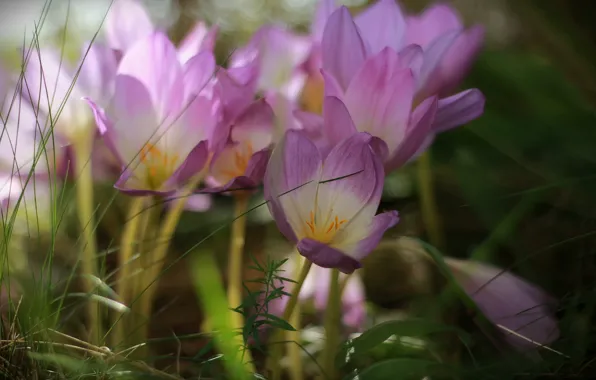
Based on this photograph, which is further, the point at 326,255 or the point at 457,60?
the point at 457,60

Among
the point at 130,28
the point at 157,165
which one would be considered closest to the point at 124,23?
the point at 130,28

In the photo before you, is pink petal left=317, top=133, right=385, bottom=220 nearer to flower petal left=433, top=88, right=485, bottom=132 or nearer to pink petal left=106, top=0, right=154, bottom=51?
flower petal left=433, top=88, right=485, bottom=132

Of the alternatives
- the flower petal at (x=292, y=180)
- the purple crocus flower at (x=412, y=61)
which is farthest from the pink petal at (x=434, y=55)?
the flower petal at (x=292, y=180)

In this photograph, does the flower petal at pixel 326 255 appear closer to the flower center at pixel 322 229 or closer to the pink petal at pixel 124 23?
the flower center at pixel 322 229

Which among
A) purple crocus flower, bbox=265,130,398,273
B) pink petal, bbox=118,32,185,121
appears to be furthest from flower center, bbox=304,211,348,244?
pink petal, bbox=118,32,185,121

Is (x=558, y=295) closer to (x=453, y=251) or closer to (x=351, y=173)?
(x=453, y=251)

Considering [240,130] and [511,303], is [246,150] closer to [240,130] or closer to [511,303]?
[240,130]
